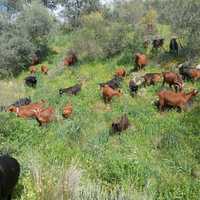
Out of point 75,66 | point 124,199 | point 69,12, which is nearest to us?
point 124,199

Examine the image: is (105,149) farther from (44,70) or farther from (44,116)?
(44,70)

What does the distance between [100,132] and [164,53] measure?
27.9ft

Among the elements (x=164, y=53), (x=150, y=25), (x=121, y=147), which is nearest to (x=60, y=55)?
(x=150, y=25)

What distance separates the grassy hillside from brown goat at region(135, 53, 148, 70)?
415mm

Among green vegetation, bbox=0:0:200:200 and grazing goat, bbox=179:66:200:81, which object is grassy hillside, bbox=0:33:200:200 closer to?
green vegetation, bbox=0:0:200:200

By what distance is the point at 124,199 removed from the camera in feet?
25.9

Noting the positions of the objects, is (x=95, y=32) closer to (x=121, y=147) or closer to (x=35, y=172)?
(x=121, y=147)

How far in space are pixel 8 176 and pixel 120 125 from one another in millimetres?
6957

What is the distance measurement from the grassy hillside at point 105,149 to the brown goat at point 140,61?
0.42 m

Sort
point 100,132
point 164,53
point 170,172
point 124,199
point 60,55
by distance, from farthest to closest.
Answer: point 60,55 < point 164,53 < point 100,132 < point 170,172 < point 124,199

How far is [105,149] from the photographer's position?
13.7 meters

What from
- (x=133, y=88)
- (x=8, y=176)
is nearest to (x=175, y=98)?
(x=133, y=88)

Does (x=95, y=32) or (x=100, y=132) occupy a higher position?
(x=95, y=32)

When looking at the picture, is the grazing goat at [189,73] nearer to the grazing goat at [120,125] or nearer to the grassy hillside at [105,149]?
the grassy hillside at [105,149]
